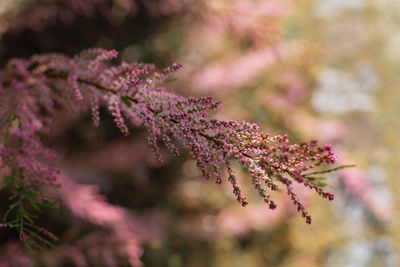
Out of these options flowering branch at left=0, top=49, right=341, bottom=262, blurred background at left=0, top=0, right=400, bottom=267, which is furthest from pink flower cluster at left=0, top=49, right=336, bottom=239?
blurred background at left=0, top=0, right=400, bottom=267

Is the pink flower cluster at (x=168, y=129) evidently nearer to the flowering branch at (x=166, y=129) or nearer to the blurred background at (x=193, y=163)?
the flowering branch at (x=166, y=129)

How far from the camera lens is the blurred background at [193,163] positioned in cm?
134

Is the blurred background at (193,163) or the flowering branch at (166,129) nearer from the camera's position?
the flowering branch at (166,129)

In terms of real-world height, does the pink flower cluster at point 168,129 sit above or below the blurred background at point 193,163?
below

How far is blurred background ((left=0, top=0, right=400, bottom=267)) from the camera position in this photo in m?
1.34

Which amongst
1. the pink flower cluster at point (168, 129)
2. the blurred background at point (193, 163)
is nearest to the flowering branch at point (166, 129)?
the pink flower cluster at point (168, 129)

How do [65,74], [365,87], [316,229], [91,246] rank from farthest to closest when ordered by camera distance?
[365,87] < [316,229] < [91,246] < [65,74]

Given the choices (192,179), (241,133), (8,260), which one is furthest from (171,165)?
(241,133)

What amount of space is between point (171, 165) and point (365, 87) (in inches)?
101

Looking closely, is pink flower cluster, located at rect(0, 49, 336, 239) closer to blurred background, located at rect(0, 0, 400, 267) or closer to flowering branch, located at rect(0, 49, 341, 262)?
flowering branch, located at rect(0, 49, 341, 262)

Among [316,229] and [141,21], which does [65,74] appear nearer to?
[141,21]

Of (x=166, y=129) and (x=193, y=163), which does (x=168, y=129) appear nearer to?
(x=166, y=129)

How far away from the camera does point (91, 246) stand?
52.4 inches

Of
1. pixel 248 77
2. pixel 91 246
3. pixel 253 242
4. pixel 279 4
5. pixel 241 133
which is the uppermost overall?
pixel 279 4
